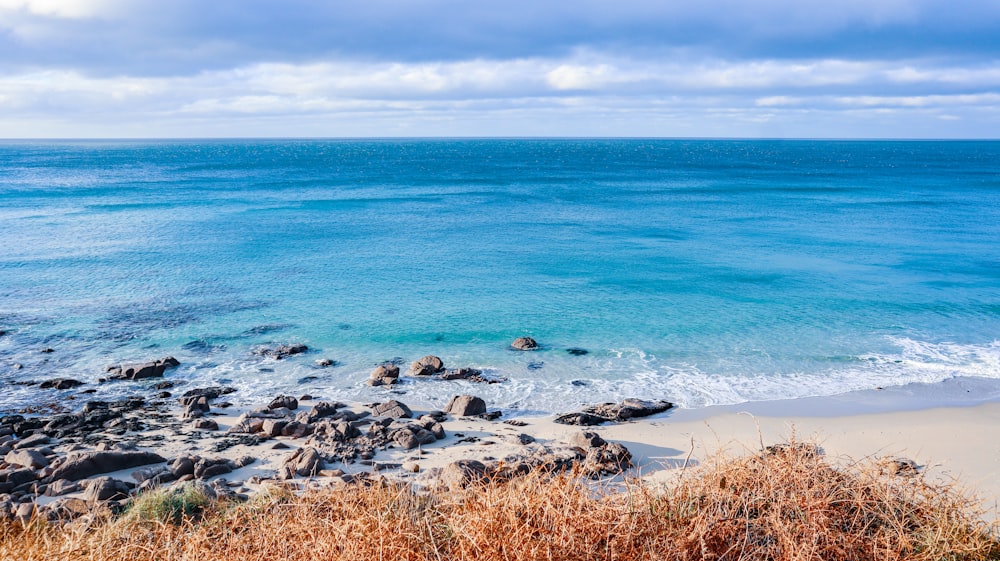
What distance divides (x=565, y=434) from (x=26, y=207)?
178ft

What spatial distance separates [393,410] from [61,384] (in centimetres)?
926

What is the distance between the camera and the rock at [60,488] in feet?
40.0

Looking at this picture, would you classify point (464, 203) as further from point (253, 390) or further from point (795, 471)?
point (795, 471)

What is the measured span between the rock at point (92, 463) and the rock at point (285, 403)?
3.58m

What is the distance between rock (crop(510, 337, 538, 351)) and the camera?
69.9 feet

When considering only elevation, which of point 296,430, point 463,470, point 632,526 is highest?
point 632,526

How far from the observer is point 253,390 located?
18.2 metres

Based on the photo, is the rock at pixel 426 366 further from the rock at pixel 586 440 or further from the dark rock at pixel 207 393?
the rock at pixel 586 440

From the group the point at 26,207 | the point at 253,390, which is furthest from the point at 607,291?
the point at 26,207

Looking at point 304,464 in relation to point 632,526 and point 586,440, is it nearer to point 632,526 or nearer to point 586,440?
point 586,440

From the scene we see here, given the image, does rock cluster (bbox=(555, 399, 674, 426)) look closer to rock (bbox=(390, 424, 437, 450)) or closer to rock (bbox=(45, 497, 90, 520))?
rock (bbox=(390, 424, 437, 450))

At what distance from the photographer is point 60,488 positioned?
12242 mm

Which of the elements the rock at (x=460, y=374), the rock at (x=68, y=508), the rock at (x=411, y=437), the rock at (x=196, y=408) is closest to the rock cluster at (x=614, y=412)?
the rock at (x=411, y=437)

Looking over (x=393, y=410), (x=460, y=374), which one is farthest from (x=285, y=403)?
(x=460, y=374)
